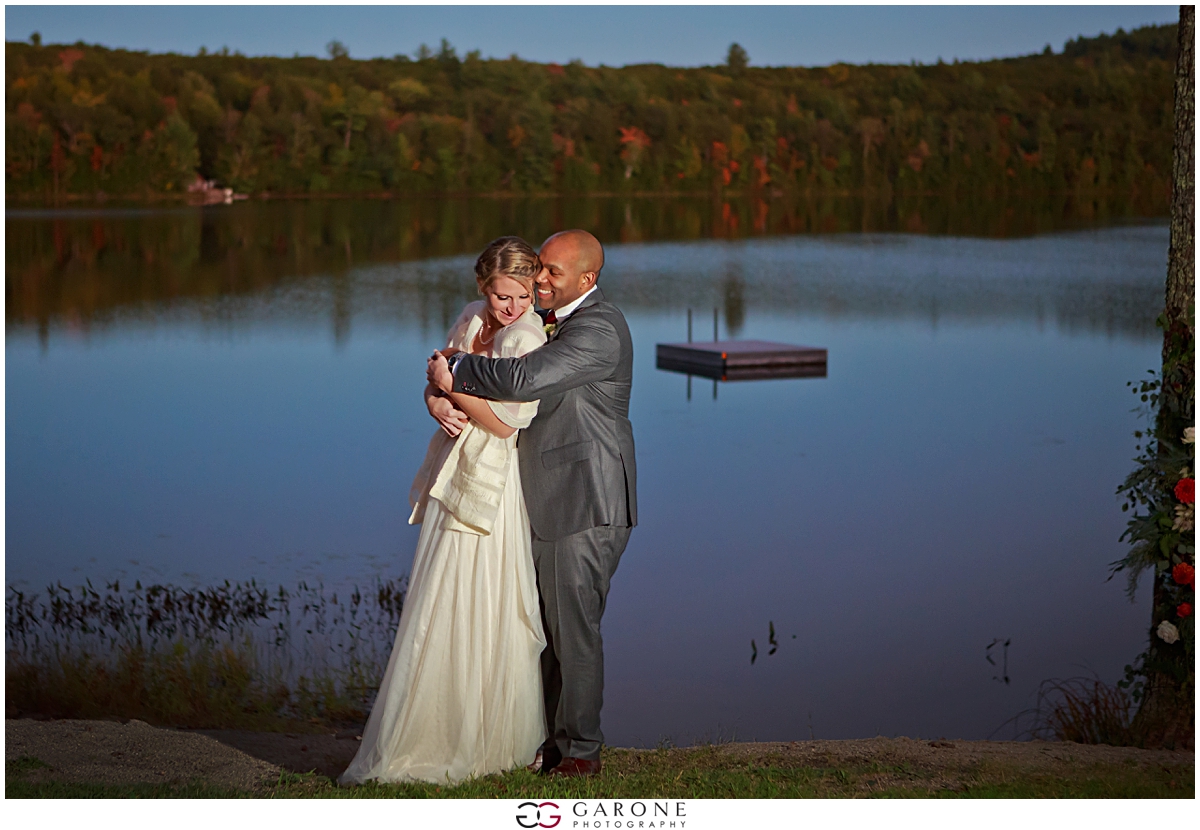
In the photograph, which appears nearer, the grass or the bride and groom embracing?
the bride and groom embracing

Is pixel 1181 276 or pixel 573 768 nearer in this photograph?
pixel 573 768

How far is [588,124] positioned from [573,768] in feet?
148

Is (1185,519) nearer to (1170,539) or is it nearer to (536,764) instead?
(1170,539)

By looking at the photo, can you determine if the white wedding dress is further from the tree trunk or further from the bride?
the tree trunk

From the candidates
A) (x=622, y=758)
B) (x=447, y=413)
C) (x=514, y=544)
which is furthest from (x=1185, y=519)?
(x=447, y=413)

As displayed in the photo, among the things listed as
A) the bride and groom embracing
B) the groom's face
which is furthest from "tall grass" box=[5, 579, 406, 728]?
the groom's face

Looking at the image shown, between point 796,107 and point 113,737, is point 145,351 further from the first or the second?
point 796,107

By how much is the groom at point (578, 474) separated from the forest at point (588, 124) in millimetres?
40458

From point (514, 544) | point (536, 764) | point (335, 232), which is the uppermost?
point (335, 232)

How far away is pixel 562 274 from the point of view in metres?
3.46

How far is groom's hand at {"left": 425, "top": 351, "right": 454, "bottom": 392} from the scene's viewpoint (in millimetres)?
3365

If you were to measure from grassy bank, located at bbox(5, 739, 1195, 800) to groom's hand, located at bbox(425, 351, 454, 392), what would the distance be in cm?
104

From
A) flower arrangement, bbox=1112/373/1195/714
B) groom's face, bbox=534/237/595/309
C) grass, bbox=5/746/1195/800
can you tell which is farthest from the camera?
flower arrangement, bbox=1112/373/1195/714

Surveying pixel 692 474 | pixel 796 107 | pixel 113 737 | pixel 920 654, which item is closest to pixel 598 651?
pixel 113 737
